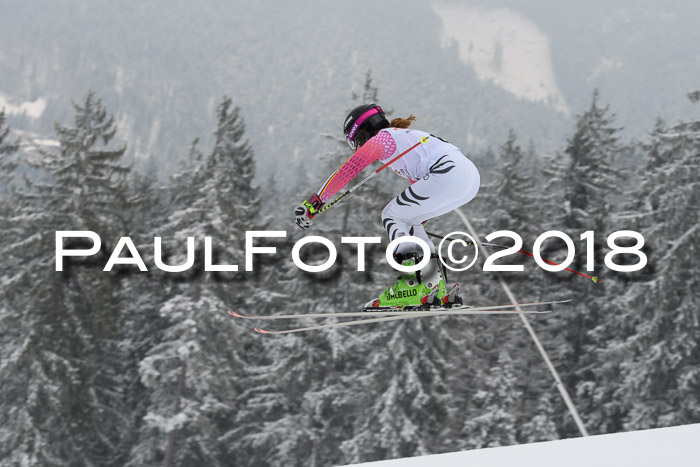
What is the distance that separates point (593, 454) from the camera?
3443 mm

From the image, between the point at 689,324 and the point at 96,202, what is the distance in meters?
18.9

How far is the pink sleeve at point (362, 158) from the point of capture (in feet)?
16.0

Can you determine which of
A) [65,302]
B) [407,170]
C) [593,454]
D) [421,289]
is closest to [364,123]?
[407,170]

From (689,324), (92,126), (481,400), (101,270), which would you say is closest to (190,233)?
(101,270)

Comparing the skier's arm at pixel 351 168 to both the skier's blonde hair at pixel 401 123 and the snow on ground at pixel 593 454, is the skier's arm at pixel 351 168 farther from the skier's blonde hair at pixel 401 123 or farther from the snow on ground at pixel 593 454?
the snow on ground at pixel 593 454

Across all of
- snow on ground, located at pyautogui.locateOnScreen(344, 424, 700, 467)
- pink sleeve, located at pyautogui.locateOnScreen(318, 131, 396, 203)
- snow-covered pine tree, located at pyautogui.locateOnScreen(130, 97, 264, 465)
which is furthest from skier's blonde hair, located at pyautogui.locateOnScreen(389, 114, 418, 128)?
snow-covered pine tree, located at pyautogui.locateOnScreen(130, 97, 264, 465)

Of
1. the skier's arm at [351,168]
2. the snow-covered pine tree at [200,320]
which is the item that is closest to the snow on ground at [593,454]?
the skier's arm at [351,168]

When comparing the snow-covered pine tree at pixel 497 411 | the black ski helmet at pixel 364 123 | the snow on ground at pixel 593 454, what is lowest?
the snow-covered pine tree at pixel 497 411

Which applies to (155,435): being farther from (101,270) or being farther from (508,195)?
(508,195)

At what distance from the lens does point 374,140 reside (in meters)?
4.90

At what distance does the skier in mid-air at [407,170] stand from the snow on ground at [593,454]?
2.04 meters

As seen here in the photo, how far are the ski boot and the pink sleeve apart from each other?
1.10 m

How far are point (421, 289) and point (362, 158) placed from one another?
58.0 inches

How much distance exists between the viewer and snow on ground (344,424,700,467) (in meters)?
3.32
